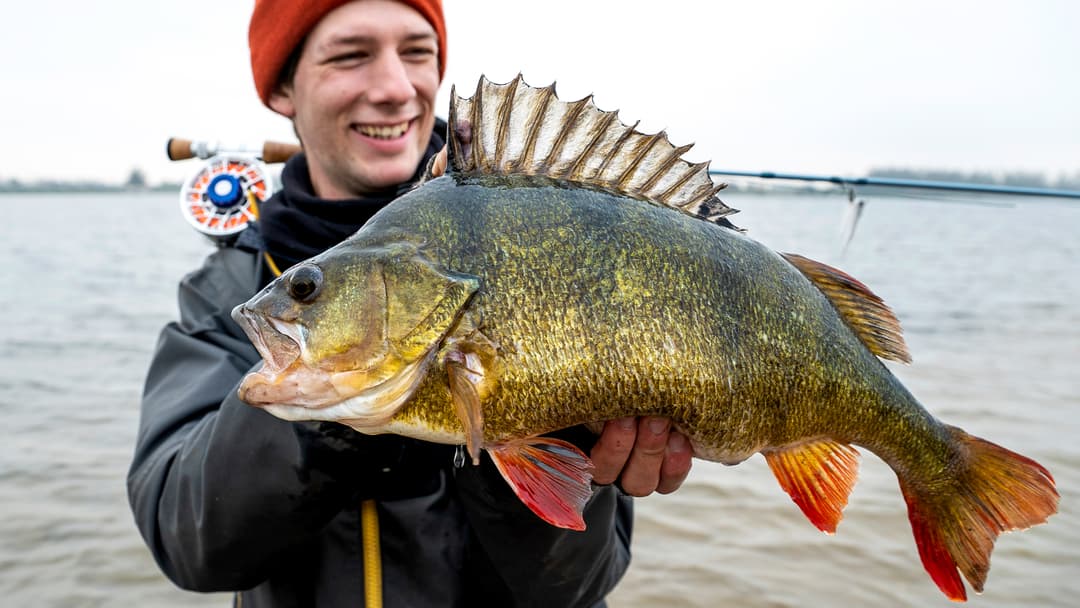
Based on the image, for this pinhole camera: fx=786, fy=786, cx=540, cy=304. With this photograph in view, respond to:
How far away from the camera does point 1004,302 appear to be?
46.2 feet

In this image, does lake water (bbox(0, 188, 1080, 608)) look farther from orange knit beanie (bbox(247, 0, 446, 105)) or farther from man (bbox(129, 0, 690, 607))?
orange knit beanie (bbox(247, 0, 446, 105))

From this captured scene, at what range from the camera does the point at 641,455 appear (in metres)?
1.88

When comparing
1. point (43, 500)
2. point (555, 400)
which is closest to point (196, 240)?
point (43, 500)

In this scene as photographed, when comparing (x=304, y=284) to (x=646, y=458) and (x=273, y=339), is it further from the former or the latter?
(x=646, y=458)

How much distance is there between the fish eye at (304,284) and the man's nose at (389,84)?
4.68 feet

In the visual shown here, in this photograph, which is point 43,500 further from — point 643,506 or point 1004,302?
point 1004,302

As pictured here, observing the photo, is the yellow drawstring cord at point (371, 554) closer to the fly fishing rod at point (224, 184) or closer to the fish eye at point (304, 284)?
the fish eye at point (304, 284)

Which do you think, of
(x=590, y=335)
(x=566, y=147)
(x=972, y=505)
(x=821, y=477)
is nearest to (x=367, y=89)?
(x=566, y=147)

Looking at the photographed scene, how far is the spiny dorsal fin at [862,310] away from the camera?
77.5 inches

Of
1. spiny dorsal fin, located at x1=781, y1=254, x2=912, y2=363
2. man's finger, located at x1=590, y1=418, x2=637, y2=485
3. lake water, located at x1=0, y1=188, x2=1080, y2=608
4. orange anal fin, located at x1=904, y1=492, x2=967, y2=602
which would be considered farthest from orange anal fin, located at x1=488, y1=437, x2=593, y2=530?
lake water, located at x1=0, y1=188, x2=1080, y2=608

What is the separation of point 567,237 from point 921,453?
1.04 m

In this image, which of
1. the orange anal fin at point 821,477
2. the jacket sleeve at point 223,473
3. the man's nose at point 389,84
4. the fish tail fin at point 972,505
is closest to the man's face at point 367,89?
the man's nose at point 389,84

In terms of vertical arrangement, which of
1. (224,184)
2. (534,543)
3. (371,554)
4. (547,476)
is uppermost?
(224,184)

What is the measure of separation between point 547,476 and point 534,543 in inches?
18.7
